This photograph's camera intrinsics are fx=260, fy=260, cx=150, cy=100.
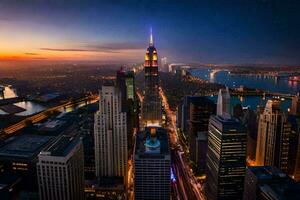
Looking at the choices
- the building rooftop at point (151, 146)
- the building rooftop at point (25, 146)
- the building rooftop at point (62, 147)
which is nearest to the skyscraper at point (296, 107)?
the building rooftop at point (151, 146)

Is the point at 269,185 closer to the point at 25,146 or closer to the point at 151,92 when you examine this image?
the point at 25,146

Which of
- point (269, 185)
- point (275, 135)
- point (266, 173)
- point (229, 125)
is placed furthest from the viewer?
point (275, 135)

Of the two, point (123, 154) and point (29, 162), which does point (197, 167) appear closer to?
point (123, 154)


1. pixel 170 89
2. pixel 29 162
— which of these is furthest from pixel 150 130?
pixel 170 89

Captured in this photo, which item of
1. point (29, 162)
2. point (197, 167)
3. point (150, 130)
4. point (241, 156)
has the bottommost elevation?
point (197, 167)

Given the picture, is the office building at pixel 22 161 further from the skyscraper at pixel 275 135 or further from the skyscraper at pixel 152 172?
the skyscraper at pixel 275 135

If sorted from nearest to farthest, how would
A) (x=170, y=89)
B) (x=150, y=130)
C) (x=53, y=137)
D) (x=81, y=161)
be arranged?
(x=81, y=161) → (x=150, y=130) → (x=53, y=137) → (x=170, y=89)

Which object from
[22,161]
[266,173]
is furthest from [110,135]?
[266,173]
